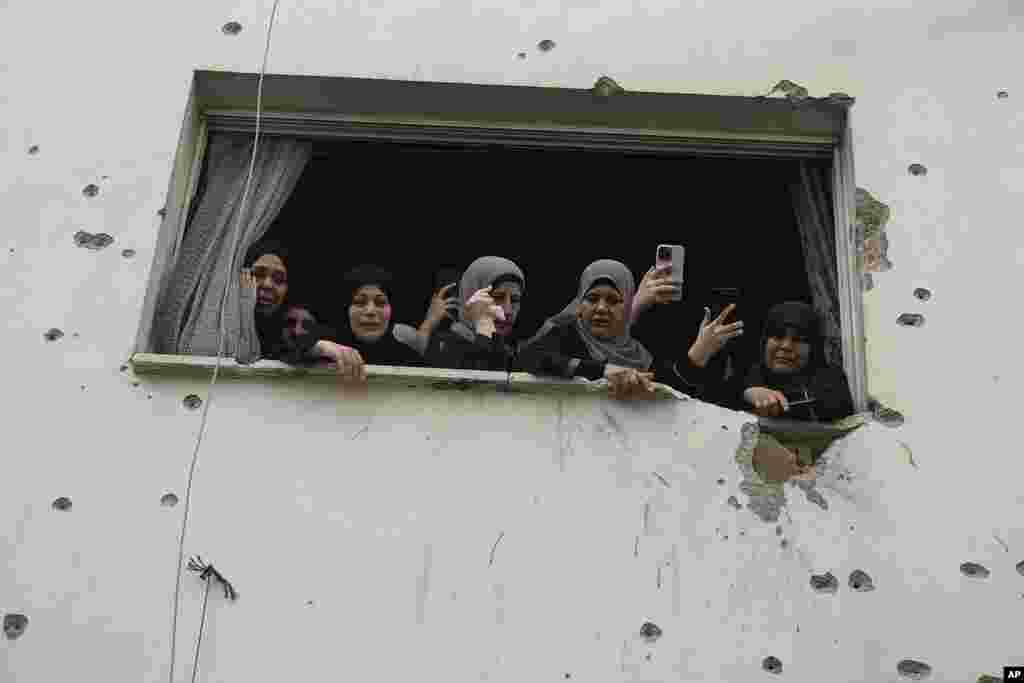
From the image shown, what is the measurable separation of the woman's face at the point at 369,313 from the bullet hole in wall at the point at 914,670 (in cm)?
239

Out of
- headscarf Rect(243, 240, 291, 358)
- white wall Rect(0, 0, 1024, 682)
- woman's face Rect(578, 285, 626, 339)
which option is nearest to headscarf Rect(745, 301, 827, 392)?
white wall Rect(0, 0, 1024, 682)

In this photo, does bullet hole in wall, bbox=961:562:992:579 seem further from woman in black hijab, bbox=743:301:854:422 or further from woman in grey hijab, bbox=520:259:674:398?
woman in grey hijab, bbox=520:259:674:398

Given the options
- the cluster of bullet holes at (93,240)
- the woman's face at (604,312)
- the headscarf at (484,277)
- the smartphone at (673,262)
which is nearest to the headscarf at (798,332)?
the smartphone at (673,262)

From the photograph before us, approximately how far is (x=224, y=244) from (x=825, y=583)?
2823 millimetres

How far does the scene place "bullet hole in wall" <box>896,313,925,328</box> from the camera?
16.7 feet

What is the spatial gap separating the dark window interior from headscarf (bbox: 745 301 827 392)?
18.3 inches

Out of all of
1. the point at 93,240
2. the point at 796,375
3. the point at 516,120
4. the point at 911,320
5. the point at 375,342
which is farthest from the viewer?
the point at 516,120

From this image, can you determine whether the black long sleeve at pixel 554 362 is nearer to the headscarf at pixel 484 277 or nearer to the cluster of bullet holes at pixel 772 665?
the headscarf at pixel 484 277

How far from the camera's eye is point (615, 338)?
18.1 feet

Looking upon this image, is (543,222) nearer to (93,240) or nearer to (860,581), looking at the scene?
(93,240)

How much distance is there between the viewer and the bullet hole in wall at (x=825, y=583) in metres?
4.53

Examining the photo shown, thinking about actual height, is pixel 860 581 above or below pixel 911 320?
below

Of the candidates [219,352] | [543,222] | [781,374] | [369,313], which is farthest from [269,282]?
[781,374]

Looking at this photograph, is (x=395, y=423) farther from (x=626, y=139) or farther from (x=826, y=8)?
(x=826, y=8)
